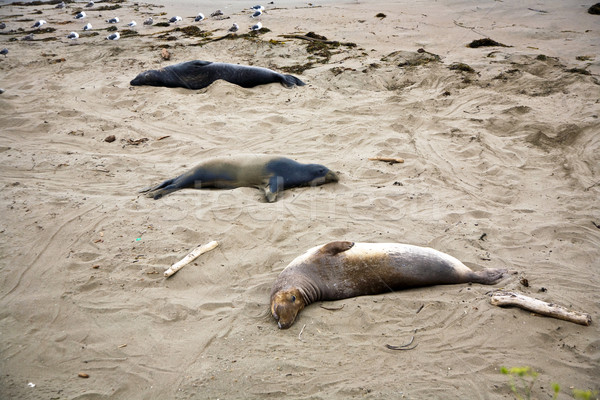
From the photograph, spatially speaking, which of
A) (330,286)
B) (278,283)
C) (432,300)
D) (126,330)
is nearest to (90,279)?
(126,330)

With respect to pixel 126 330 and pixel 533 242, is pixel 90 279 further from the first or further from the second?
pixel 533 242

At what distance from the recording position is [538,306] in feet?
11.1

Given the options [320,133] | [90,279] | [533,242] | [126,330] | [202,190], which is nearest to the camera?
[126,330]

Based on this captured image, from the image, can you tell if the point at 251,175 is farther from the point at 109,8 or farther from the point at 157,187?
the point at 109,8

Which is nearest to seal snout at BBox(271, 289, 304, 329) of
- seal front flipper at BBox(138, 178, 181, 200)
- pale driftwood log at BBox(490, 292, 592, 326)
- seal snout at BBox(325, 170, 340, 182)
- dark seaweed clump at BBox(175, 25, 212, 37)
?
pale driftwood log at BBox(490, 292, 592, 326)

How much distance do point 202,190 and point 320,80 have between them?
168 inches

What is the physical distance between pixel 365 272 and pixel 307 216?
1.34m

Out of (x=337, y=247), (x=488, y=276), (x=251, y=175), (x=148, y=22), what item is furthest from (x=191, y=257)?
(x=148, y=22)

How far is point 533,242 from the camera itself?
446cm

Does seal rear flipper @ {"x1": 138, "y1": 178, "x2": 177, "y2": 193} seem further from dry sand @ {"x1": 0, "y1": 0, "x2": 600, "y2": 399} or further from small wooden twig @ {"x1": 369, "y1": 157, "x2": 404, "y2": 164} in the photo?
small wooden twig @ {"x1": 369, "y1": 157, "x2": 404, "y2": 164}

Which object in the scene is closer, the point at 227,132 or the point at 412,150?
the point at 412,150

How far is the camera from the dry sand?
10.0 ft

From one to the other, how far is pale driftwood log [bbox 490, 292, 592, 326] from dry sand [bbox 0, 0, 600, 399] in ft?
0.18

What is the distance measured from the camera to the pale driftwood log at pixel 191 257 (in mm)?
3952
